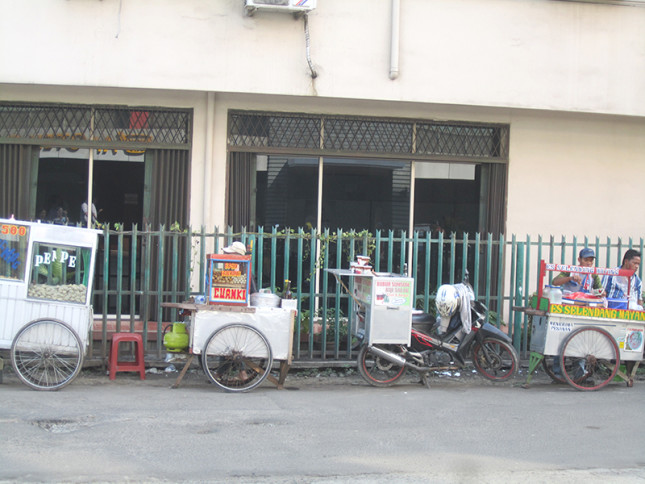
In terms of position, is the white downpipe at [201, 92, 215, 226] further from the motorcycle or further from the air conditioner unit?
the motorcycle

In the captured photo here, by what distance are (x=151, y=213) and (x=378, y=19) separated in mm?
4087

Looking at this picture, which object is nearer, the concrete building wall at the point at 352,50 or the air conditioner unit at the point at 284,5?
the air conditioner unit at the point at 284,5

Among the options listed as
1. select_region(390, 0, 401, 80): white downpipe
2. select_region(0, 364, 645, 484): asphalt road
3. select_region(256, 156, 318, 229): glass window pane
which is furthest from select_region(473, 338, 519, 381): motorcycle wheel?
select_region(390, 0, 401, 80): white downpipe

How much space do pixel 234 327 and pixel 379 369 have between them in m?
1.77

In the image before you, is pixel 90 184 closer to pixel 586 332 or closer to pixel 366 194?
pixel 366 194

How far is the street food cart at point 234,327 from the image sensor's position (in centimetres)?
712

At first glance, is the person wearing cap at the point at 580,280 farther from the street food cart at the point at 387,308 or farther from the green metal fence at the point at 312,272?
the street food cart at the point at 387,308

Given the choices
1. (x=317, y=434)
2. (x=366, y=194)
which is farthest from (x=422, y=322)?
(x=366, y=194)

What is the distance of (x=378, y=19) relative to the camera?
9148mm

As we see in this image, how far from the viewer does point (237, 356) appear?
711 centimetres

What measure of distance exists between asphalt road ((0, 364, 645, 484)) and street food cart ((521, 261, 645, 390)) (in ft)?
1.11

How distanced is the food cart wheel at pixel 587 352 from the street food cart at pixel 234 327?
3.19m

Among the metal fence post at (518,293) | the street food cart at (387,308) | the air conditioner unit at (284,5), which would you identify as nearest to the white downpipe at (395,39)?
the air conditioner unit at (284,5)

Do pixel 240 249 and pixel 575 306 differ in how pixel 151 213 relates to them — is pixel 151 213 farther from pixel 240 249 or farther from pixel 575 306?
pixel 575 306
